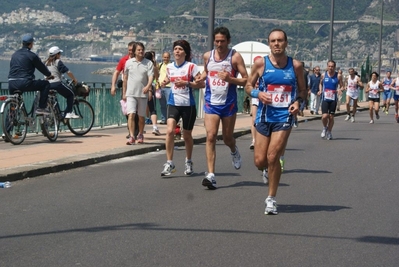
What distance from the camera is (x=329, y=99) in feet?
72.0

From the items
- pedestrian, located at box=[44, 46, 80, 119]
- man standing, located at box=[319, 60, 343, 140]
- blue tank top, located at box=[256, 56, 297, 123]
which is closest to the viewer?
blue tank top, located at box=[256, 56, 297, 123]

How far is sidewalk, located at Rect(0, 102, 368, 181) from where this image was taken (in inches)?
512

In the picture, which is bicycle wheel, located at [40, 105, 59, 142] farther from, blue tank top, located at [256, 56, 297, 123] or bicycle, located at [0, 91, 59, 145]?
blue tank top, located at [256, 56, 297, 123]

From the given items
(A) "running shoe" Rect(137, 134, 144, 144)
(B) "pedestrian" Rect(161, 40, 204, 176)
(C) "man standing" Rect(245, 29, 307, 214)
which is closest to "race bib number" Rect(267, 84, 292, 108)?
(C) "man standing" Rect(245, 29, 307, 214)

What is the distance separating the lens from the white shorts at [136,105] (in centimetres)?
1672

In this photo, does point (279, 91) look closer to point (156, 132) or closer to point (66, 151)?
point (66, 151)

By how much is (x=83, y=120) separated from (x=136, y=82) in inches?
139

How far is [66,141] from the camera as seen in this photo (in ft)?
58.4

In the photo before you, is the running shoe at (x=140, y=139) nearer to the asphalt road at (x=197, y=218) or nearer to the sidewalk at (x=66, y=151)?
the sidewalk at (x=66, y=151)

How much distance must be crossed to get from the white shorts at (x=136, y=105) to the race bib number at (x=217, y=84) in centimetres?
469

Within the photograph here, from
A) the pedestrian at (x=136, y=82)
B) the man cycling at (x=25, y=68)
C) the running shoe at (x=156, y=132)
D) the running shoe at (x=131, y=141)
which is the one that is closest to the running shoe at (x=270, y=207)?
the pedestrian at (x=136, y=82)

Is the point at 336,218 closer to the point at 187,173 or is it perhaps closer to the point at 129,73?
the point at 187,173

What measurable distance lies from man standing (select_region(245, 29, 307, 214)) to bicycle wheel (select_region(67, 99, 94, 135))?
9.74 metres

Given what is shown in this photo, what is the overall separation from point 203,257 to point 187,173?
5579mm
